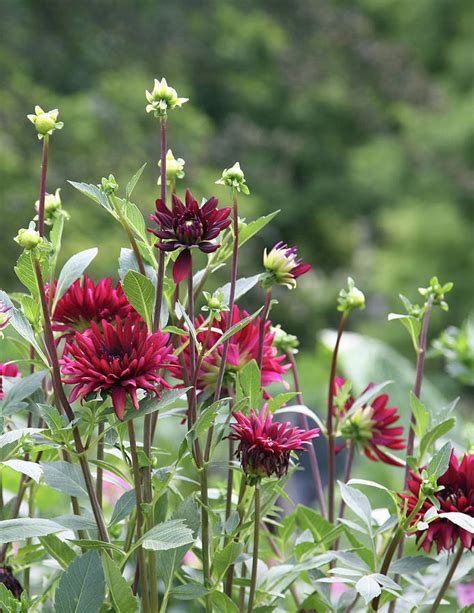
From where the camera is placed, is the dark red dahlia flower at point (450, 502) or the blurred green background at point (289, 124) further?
the blurred green background at point (289, 124)

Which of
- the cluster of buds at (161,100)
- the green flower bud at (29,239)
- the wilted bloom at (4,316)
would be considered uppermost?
the cluster of buds at (161,100)

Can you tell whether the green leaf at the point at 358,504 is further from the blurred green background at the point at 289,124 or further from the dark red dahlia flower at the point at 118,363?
the blurred green background at the point at 289,124

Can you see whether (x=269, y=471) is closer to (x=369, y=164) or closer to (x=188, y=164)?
(x=188, y=164)

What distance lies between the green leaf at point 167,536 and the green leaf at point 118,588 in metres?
0.02

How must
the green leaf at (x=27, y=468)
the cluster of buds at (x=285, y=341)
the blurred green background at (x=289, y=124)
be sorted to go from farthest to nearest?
1. the blurred green background at (x=289, y=124)
2. the cluster of buds at (x=285, y=341)
3. the green leaf at (x=27, y=468)

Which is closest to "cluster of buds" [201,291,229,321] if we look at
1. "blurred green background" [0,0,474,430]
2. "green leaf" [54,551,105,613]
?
"green leaf" [54,551,105,613]

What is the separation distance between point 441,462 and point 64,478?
0.48 ft

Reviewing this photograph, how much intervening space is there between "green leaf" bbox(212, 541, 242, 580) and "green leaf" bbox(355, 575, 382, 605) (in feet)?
0.16

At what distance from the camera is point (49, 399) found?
1.31 ft

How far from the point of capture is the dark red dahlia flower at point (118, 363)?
308 mm

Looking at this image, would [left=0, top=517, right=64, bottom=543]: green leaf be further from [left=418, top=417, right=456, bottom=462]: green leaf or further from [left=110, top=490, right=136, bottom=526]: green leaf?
[left=418, top=417, right=456, bottom=462]: green leaf

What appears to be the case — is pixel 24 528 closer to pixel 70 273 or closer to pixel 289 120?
pixel 70 273

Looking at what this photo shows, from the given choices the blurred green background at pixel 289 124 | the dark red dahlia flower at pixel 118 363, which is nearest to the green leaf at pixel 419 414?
the dark red dahlia flower at pixel 118 363

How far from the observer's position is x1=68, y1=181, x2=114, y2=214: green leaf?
0.33 metres
